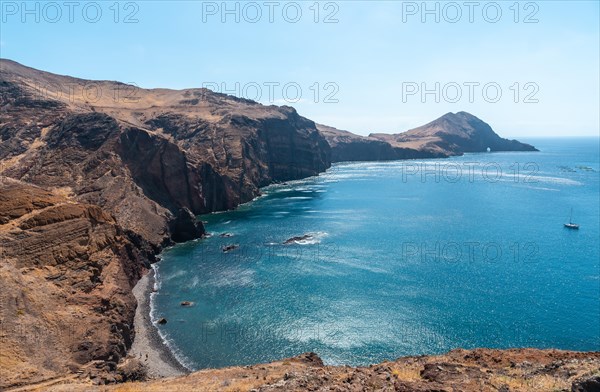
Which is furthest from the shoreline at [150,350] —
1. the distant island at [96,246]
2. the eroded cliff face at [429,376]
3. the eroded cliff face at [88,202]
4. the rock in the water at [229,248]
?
the rock in the water at [229,248]

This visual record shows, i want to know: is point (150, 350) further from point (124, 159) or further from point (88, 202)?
point (124, 159)

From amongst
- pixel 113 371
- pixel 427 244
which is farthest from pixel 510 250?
pixel 113 371

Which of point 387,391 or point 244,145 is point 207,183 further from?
point 387,391

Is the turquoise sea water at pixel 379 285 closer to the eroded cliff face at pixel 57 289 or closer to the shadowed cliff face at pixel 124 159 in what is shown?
the eroded cliff face at pixel 57 289

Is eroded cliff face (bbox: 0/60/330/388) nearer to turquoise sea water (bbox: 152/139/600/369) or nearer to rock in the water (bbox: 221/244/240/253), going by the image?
turquoise sea water (bbox: 152/139/600/369)

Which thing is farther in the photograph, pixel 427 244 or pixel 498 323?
pixel 427 244

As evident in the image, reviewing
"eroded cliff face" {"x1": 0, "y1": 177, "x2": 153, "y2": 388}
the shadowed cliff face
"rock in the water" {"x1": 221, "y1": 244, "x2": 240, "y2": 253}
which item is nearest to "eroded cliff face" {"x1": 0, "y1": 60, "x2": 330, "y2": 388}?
"eroded cliff face" {"x1": 0, "y1": 177, "x2": 153, "y2": 388}
